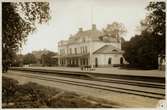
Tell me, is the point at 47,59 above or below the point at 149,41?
below

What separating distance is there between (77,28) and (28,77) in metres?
0.73

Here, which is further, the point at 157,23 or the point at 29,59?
the point at 29,59

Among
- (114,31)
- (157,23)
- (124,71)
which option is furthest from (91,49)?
(157,23)

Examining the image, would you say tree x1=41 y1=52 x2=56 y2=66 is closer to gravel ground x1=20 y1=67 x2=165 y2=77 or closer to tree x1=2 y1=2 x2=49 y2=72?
gravel ground x1=20 y1=67 x2=165 y2=77

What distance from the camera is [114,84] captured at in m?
3.11

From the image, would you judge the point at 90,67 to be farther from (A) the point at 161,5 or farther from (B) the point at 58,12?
(A) the point at 161,5

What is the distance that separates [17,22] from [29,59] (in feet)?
1.33

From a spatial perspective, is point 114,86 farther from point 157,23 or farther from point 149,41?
point 157,23

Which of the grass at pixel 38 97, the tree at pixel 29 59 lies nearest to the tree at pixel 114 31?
the grass at pixel 38 97

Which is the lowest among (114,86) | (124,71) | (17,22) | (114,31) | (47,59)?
(114,86)

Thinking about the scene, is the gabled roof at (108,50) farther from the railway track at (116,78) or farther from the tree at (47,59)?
the tree at (47,59)

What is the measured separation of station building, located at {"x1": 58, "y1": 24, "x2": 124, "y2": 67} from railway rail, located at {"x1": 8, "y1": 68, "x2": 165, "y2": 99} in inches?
6.2

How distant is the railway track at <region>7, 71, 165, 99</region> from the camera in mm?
2975

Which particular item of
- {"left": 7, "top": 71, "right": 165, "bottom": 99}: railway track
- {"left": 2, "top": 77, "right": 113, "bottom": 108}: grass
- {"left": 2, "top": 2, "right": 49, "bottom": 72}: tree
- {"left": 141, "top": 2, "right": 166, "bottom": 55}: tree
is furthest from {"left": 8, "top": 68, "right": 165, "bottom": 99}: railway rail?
{"left": 141, "top": 2, "right": 166, "bottom": 55}: tree
